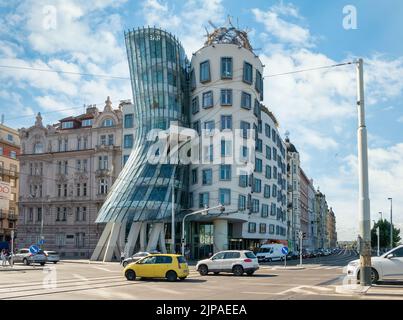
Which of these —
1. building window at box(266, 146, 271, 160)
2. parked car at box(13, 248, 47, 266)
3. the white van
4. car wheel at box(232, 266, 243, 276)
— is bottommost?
the white van

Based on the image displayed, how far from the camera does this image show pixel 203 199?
5869 cm

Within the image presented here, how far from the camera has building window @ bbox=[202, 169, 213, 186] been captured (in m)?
58.6

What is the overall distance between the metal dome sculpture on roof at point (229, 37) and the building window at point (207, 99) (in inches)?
292

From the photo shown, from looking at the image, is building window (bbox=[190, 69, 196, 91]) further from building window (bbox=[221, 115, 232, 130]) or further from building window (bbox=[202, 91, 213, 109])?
building window (bbox=[221, 115, 232, 130])

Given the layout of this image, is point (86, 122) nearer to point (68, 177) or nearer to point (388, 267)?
point (68, 177)

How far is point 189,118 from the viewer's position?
211 feet

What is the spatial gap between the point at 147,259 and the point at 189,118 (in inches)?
1606

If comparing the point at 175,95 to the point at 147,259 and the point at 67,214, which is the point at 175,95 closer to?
the point at 67,214

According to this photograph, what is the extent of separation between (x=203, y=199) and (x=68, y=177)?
2422 cm

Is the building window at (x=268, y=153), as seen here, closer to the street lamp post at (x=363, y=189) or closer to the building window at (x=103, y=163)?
the building window at (x=103, y=163)

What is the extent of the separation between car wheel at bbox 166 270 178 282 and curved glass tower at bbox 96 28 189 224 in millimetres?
31814

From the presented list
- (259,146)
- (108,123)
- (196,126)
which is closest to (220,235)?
(196,126)

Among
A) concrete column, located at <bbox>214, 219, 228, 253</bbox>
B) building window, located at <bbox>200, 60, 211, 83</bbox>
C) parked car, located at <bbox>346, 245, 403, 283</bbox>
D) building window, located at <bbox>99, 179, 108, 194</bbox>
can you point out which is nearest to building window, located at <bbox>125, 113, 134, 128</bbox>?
building window, located at <bbox>99, 179, 108, 194</bbox>
